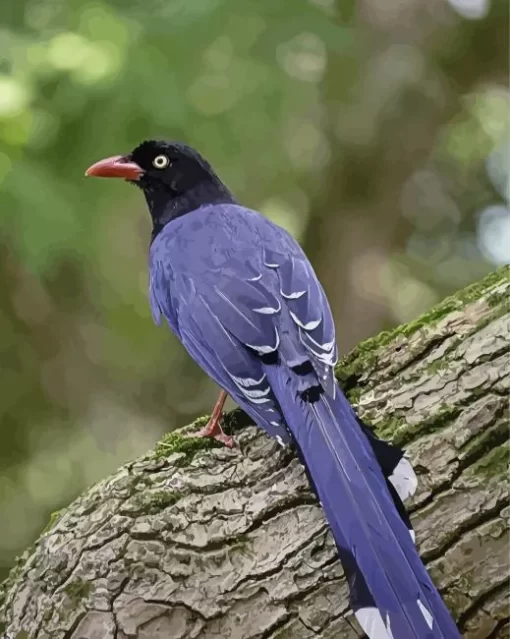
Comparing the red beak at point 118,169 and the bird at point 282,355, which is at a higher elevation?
the red beak at point 118,169

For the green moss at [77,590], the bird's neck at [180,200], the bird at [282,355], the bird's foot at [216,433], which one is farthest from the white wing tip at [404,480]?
the bird's neck at [180,200]

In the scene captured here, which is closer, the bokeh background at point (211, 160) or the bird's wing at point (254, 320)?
the bird's wing at point (254, 320)

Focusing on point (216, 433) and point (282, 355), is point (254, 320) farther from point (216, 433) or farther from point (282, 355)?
point (216, 433)

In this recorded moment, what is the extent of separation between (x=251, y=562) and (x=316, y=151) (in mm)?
1738

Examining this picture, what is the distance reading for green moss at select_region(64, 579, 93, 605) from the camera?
1140 mm

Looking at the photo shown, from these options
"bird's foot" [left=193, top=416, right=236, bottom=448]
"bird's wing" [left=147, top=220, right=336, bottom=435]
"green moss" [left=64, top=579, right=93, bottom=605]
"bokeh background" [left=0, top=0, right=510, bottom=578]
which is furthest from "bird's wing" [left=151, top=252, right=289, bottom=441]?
"bokeh background" [left=0, top=0, right=510, bottom=578]

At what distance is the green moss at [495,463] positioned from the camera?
1.13 meters

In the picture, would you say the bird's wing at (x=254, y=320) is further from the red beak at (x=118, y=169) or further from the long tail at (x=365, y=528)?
the red beak at (x=118, y=169)

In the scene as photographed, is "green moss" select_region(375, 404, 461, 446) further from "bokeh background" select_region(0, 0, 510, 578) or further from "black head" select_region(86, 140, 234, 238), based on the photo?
"bokeh background" select_region(0, 0, 510, 578)

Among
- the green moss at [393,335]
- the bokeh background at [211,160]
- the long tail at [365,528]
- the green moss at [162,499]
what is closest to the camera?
the long tail at [365,528]

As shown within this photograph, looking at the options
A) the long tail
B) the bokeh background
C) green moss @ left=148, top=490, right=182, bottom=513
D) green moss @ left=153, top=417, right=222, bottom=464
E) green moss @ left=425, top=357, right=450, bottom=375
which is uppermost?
the bokeh background

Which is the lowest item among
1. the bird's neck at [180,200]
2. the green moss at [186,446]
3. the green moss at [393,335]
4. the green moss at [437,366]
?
the green moss at [437,366]

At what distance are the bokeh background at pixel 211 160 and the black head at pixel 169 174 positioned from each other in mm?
633

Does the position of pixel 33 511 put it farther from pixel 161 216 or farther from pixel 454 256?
pixel 454 256
